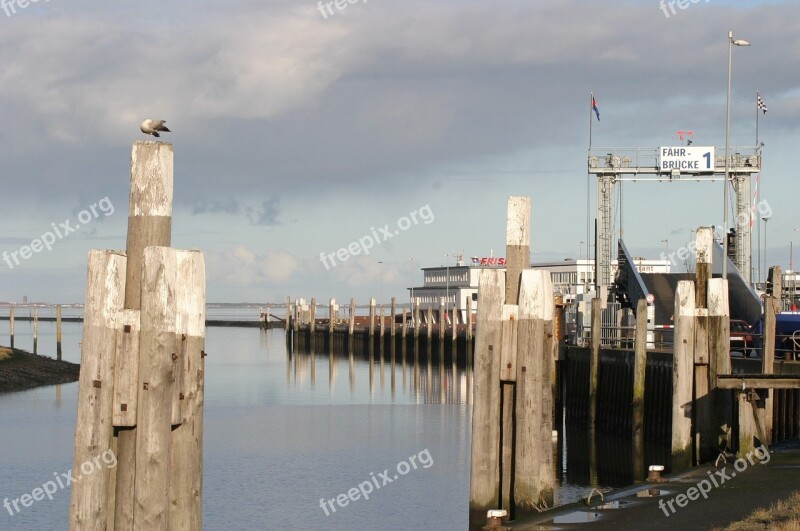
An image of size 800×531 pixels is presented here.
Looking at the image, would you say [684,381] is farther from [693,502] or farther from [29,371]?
[29,371]

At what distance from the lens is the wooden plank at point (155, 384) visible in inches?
380

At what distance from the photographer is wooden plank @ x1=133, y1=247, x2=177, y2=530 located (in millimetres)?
9656

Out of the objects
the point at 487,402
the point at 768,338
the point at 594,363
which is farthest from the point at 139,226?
the point at 594,363

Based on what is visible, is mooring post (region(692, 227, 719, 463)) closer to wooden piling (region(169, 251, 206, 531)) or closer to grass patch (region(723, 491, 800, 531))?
grass patch (region(723, 491, 800, 531))

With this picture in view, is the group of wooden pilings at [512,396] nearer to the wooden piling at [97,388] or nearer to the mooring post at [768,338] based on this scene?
the wooden piling at [97,388]

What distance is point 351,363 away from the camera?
81.4 meters

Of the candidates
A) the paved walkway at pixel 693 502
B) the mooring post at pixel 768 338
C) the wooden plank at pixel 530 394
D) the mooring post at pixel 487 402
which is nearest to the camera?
the paved walkway at pixel 693 502

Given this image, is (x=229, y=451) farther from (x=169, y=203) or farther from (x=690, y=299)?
(x=169, y=203)

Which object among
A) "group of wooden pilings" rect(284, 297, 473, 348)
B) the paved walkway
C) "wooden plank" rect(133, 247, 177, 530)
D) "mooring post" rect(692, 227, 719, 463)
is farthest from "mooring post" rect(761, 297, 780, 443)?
"group of wooden pilings" rect(284, 297, 473, 348)

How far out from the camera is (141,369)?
9727 millimetres

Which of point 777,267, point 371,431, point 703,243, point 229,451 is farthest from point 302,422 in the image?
point 703,243

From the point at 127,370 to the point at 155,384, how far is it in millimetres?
310

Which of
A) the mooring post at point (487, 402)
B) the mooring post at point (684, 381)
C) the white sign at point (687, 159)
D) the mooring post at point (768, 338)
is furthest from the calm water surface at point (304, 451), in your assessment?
the white sign at point (687, 159)

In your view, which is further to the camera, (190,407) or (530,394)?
(530,394)
